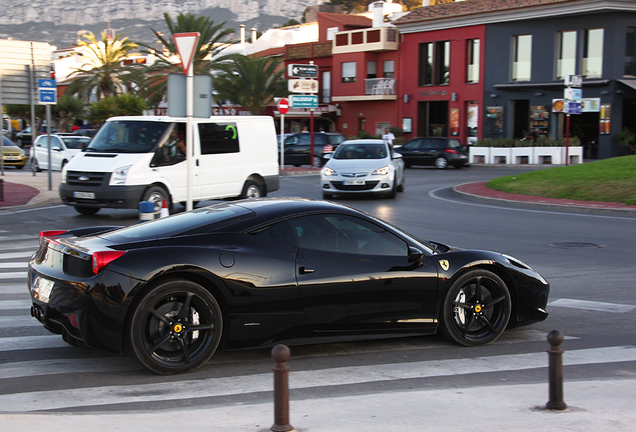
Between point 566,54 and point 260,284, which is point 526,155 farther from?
point 260,284

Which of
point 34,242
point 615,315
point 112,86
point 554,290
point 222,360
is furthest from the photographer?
point 112,86

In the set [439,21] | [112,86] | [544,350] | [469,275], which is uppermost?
[439,21]

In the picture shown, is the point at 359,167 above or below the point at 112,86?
below

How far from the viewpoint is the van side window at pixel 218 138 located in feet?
Answer: 50.5

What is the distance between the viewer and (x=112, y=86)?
50.3 meters

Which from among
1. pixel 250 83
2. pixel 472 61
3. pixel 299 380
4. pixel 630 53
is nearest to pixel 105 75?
pixel 250 83

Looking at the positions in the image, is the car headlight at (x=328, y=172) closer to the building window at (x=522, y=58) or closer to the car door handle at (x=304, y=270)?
the car door handle at (x=304, y=270)

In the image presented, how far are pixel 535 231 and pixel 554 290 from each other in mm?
5344

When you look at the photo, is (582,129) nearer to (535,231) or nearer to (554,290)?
(535,231)

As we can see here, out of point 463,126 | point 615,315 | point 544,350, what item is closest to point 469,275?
point 544,350

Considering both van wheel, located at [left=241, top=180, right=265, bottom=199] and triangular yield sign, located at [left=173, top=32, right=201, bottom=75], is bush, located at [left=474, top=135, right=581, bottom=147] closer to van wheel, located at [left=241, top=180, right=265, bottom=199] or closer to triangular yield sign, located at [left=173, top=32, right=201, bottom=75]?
van wheel, located at [left=241, top=180, right=265, bottom=199]

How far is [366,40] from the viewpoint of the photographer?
161 feet

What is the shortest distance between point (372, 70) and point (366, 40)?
215cm

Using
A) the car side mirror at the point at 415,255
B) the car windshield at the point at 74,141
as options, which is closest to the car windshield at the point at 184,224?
the car side mirror at the point at 415,255
